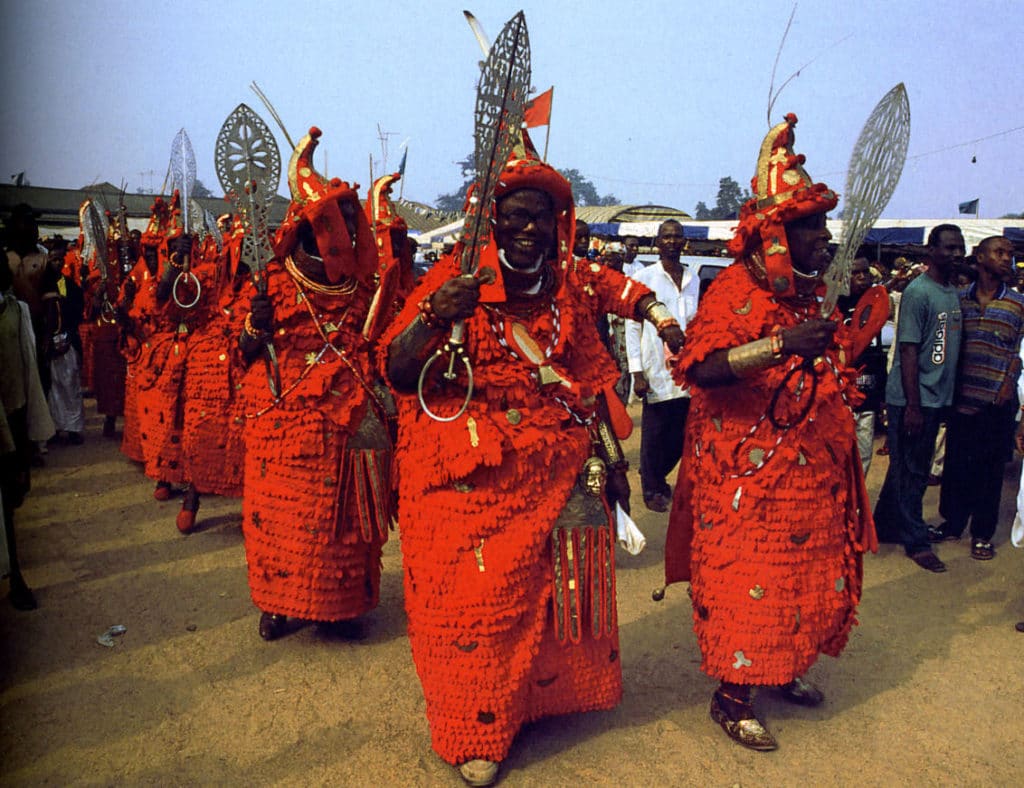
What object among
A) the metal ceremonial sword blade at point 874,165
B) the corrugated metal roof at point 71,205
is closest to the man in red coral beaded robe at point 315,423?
the metal ceremonial sword blade at point 874,165

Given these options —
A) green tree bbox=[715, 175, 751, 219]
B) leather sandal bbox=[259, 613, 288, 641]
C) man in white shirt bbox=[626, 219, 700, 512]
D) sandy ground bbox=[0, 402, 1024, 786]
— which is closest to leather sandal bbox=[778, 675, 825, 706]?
sandy ground bbox=[0, 402, 1024, 786]

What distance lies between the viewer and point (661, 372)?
250 inches

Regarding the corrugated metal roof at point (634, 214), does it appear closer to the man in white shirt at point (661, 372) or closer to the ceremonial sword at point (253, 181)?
the man in white shirt at point (661, 372)

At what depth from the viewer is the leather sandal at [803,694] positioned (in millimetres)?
3656

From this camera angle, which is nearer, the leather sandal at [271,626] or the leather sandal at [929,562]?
the leather sandal at [271,626]

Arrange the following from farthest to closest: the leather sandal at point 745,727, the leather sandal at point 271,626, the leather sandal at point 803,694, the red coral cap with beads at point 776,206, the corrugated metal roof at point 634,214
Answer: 1. the corrugated metal roof at point 634,214
2. the leather sandal at point 271,626
3. the leather sandal at point 803,694
4. the leather sandal at point 745,727
5. the red coral cap with beads at point 776,206

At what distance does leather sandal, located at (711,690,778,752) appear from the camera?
3258mm

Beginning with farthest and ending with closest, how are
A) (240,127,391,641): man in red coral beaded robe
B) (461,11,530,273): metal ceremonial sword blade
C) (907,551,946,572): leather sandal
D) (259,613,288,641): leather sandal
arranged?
1. (907,551,946,572): leather sandal
2. (259,613,288,641): leather sandal
3. (240,127,391,641): man in red coral beaded robe
4. (461,11,530,273): metal ceremonial sword blade

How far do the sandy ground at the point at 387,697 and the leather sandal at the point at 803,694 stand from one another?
0.05 metres

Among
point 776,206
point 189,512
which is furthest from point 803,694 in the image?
point 189,512

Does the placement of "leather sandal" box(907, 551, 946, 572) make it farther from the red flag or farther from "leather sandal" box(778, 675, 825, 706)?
the red flag

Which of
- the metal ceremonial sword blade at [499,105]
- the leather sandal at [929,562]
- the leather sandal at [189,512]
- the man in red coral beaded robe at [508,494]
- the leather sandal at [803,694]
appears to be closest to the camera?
the metal ceremonial sword blade at [499,105]

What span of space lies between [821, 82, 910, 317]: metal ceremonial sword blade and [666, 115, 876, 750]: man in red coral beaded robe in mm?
160

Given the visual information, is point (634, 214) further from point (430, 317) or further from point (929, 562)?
point (430, 317)
